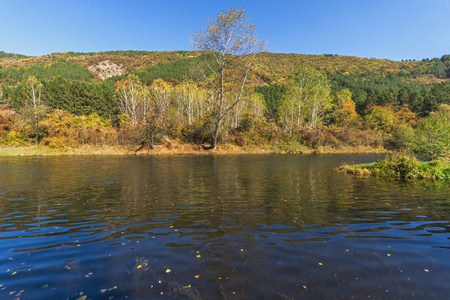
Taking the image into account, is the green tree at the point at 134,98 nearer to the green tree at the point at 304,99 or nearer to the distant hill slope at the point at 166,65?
the green tree at the point at 304,99

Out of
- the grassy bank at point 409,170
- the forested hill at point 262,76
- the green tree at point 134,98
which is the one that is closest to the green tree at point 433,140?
the grassy bank at point 409,170

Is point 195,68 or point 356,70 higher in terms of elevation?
point 356,70

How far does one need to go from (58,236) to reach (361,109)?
86059 millimetres

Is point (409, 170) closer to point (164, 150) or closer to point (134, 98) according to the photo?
point (164, 150)

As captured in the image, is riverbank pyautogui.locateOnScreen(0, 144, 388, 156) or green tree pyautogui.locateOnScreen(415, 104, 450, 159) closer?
green tree pyautogui.locateOnScreen(415, 104, 450, 159)

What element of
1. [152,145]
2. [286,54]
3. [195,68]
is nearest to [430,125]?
[195,68]

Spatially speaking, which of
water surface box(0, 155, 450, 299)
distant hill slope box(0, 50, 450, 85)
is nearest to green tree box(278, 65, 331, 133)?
water surface box(0, 155, 450, 299)

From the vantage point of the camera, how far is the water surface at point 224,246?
12.0 feet

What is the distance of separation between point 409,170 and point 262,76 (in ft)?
108

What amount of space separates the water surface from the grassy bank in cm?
547

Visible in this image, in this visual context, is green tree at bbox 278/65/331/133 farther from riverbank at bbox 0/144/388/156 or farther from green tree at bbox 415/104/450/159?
green tree at bbox 415/104/450/159

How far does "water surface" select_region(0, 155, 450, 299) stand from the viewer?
3645 mm

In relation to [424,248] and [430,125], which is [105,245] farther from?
[430,125]

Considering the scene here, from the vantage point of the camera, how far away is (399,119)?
6259 centimetres
